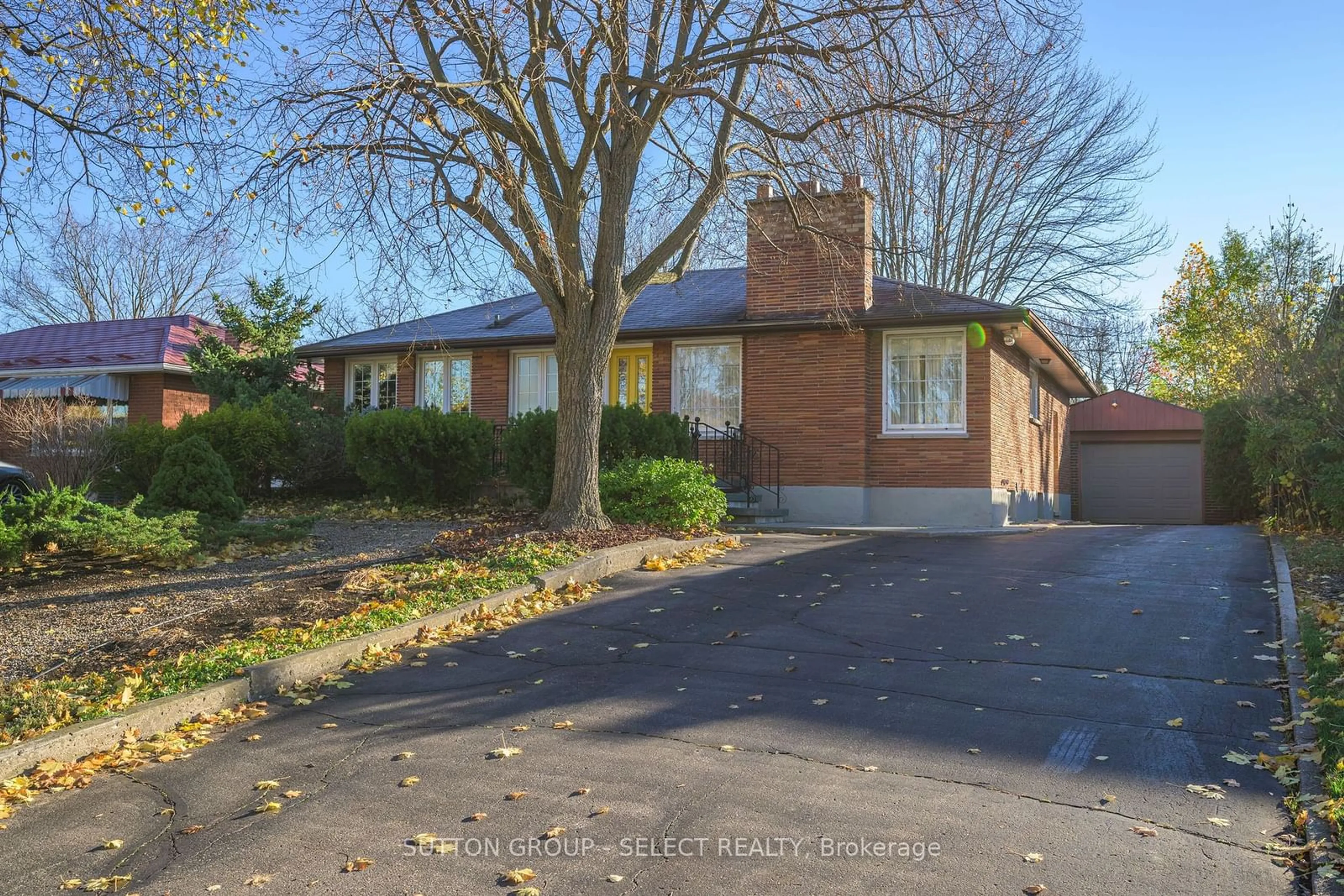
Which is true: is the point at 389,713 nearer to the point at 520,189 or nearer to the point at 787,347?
the point at 520,189

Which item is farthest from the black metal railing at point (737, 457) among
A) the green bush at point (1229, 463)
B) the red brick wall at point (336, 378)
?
the green bush at point (1229, 463)

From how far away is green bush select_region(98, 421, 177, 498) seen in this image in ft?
52.7

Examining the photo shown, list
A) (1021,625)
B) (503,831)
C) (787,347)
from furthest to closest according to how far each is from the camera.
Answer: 1. (787,347)
2. (1021,625)
3. (503,831)

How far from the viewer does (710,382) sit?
1767cm

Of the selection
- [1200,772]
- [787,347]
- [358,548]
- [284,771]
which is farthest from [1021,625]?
[787,347]

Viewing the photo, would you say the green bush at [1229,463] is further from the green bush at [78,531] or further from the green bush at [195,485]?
the green bush at [78,531]

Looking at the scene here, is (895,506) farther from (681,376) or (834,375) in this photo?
(681,376)

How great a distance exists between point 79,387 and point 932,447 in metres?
22.9

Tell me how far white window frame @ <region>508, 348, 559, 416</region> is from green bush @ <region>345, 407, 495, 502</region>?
110 inches

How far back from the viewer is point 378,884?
3518mm

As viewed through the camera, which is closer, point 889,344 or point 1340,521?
point 1340,521

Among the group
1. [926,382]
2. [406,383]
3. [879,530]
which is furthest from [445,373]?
[879,530]

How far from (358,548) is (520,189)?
15.5 ft

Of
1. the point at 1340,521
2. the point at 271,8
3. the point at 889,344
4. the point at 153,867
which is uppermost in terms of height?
the point at 271,8
